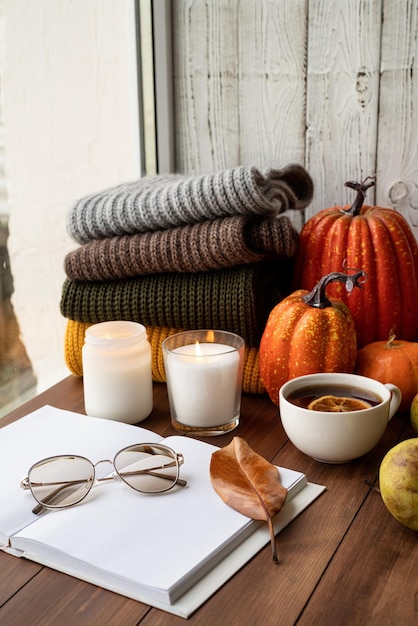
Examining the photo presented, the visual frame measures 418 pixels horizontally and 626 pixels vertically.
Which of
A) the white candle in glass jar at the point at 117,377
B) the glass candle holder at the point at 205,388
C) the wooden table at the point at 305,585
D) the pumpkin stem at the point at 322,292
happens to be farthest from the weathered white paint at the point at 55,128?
the wooden table at the point at 305,585

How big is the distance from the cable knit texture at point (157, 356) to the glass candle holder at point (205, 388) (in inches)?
2.9

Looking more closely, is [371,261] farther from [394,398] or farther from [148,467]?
[148,467]

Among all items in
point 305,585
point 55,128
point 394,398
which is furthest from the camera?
point 55,128

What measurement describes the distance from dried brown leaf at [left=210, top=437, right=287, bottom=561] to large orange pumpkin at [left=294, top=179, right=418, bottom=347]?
32cm

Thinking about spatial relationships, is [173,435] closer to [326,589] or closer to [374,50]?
[326,589]

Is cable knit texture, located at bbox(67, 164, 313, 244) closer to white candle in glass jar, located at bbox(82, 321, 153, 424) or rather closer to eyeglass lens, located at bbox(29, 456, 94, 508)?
white candle in glass jar, located at bbox(82, 321, 153, 424)

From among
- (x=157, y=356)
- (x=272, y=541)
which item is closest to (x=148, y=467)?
(x=272, y=541)

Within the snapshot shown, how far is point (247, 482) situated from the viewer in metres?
0.69

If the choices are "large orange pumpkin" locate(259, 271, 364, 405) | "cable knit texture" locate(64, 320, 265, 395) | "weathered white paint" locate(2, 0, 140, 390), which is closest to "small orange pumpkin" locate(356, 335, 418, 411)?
"large orange pumpkin" locate(259, 271, 364, 405)

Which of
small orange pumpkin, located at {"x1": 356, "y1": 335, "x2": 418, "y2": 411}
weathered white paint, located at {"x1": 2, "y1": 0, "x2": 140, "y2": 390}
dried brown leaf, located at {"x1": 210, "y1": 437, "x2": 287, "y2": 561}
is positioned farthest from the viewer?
weathered white paint, located at {"x1": 2, "y1": 0, "x2": 140, "y2": 390}

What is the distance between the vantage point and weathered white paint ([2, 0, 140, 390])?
1.05 meters

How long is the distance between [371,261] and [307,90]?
348 millimetres

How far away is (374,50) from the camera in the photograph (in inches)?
42.3

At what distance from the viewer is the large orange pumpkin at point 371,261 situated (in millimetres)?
962
